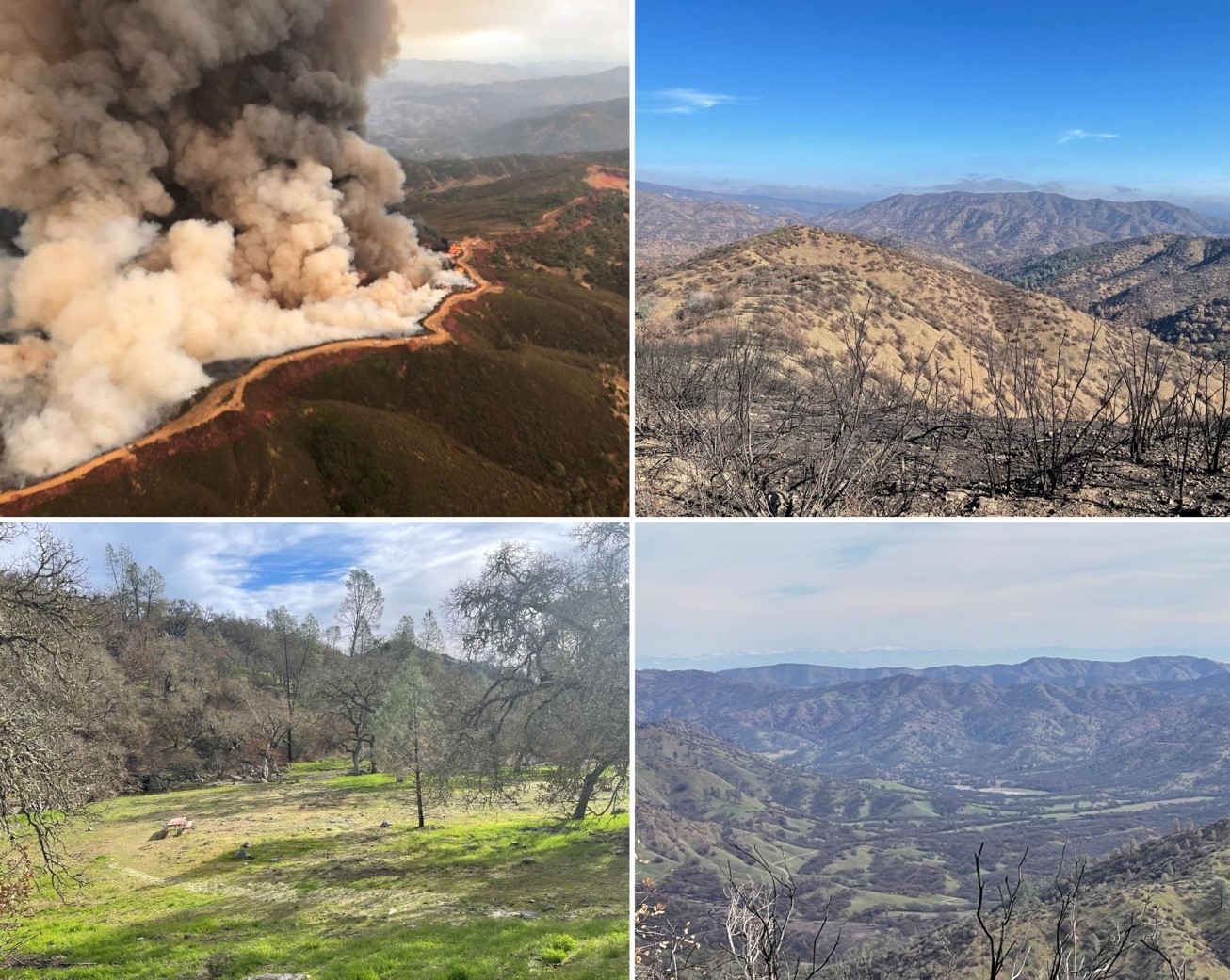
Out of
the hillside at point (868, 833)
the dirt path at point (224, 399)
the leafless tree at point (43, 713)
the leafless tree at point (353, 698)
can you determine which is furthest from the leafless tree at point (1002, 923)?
the leafless tree at point (43, 713)

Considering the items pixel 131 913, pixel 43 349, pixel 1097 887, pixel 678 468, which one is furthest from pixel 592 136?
pixel 1097 887

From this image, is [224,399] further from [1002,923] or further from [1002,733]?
[1002,733]

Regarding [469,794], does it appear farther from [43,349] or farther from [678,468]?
[43,349]

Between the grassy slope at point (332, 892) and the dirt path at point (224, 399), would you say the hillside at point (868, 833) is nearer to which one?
the grassy slope at point (332, 892)

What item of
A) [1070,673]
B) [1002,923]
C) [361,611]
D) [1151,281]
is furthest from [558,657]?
[1151,281]

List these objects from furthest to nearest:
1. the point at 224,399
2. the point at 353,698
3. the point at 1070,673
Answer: the point at 1070,673 < the point at 353,698 < the point at 224,399

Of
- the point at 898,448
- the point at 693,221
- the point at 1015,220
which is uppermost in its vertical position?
the point at 1015,220
